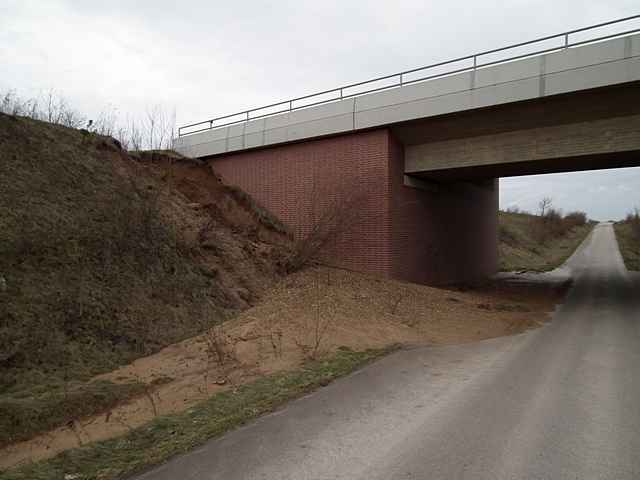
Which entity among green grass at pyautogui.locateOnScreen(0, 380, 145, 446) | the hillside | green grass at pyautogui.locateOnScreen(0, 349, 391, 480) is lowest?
green grass at pyautogui.locateOnScreen(0, 380, 145, 446)

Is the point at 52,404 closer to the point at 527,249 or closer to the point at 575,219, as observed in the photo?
the point at 527,249

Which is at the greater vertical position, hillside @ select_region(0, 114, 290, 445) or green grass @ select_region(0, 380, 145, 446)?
hillside @ select_region(0, 114, 290, 445)

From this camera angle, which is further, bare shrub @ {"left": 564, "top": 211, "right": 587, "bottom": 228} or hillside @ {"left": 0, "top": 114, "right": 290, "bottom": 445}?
bare shrub @ {"left": 564, "top": 211, "right": 587, "bottom": 228}

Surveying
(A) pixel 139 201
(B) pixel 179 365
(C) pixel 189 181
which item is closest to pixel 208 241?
(A) pixel 139 201

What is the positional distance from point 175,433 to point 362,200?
10.5m

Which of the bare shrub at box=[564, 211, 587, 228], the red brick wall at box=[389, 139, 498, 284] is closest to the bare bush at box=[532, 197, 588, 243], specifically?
the bare shrub at box=[564, 211, 587, 228]

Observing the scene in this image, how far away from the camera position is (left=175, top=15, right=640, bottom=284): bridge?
11422 mm

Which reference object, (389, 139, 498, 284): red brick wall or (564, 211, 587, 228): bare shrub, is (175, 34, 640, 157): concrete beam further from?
(564, 211, 587, 228): bare shrub

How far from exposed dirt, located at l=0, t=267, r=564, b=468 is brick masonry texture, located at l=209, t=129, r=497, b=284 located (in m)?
1.36

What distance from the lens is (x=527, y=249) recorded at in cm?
4025

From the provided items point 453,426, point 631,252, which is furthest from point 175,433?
point 631,252

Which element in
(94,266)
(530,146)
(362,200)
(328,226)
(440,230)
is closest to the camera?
(94,266)

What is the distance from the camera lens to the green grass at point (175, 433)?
3.52 meters

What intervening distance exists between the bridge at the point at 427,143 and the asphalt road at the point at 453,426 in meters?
7.16
